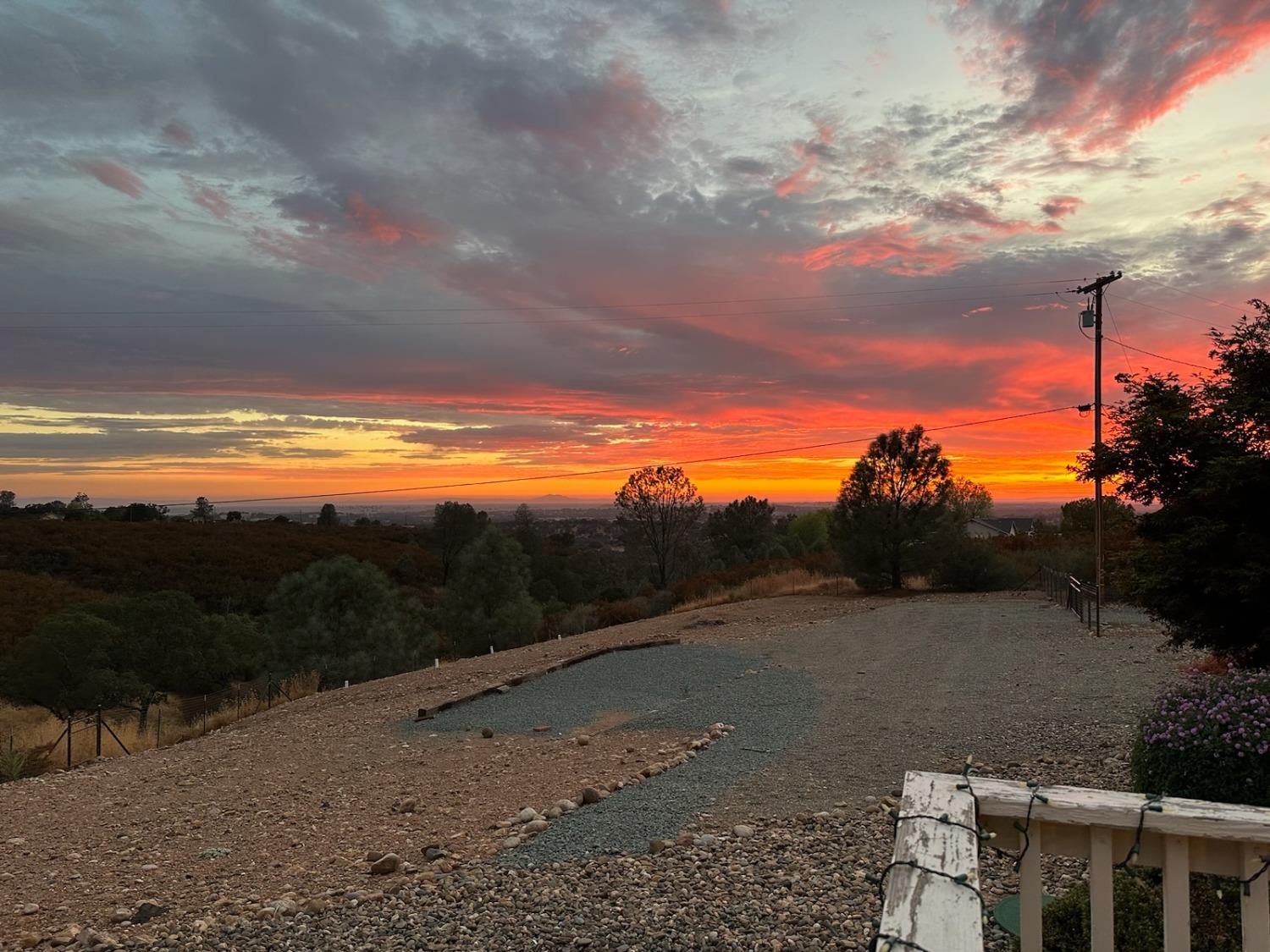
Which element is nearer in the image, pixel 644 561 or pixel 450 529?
pixel 644 561

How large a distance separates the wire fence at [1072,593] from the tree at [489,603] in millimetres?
15323

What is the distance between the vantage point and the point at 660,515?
42.7m

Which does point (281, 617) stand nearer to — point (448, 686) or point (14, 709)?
point (14, 709)

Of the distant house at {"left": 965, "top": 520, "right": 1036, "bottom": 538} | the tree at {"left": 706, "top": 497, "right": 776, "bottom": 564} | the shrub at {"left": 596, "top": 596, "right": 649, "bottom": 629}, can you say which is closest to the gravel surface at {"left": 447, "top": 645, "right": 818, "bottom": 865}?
the shrub at {"left": 596, "top": 596, "right": 649, "bottom": 629}

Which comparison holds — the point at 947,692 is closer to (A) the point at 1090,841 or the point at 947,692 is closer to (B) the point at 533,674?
(B) the point at 533,674

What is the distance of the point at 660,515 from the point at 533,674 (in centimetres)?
2875

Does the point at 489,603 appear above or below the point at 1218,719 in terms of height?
below

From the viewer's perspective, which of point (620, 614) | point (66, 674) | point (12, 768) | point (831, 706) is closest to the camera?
point (831, 706)

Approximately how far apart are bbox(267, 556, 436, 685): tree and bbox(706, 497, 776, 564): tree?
78.5ft

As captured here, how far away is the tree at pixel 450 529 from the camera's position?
164ft

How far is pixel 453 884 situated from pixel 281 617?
20.9 m

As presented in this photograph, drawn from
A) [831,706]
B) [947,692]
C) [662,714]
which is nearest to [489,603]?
[662,714]

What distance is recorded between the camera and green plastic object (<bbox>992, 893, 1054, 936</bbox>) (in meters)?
3.62

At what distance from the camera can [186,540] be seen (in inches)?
1909
